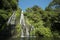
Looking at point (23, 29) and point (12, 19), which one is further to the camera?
point (23, 29)

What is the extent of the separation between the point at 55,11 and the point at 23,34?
12269 mm

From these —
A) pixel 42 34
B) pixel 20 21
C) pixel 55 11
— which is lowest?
pixel 42 34

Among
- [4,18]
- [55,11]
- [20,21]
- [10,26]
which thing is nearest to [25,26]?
[20,21]

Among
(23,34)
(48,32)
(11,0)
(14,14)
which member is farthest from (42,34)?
(11,0)

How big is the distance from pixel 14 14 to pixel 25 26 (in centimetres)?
463

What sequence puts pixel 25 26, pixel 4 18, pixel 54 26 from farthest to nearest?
pixel 54 26 → pixel 25 26 → pixel 4 18

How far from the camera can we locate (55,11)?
157 feet

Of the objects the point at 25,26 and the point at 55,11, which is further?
the point at 55,11

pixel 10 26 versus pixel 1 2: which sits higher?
pixel 1 2

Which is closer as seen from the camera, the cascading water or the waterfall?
the cascading water

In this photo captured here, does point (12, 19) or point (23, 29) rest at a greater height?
point (12, 19)

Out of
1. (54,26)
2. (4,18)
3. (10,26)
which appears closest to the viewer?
(4,18)

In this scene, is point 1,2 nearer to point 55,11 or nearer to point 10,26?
point 10,26

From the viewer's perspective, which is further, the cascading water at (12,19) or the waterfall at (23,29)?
the waterfall at (23,29)
